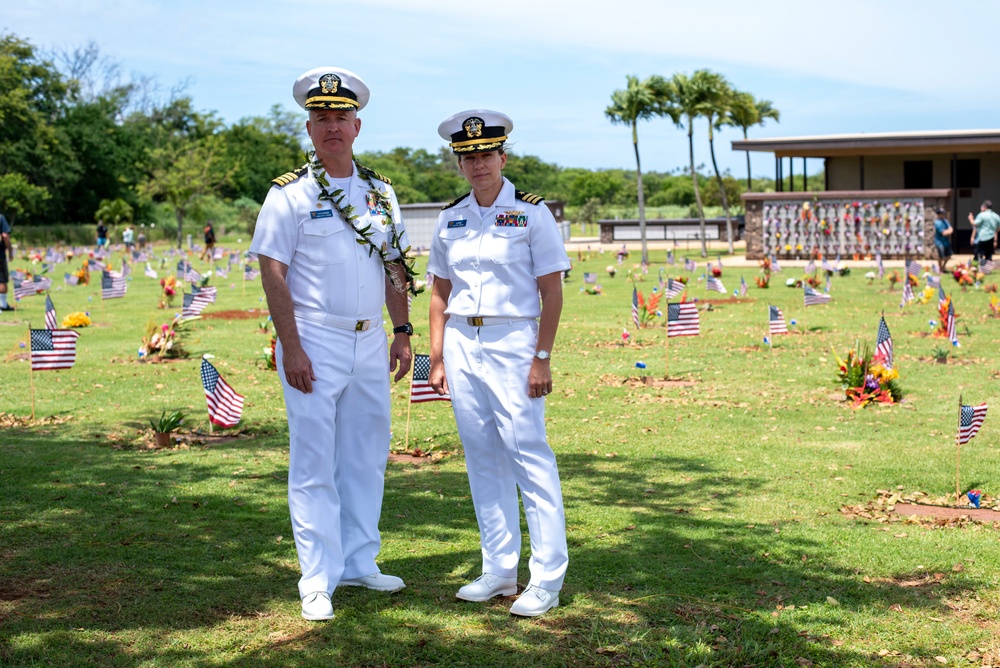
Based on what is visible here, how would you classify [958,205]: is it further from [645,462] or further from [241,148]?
[241,148]

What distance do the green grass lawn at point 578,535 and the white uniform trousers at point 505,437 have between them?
318 mm

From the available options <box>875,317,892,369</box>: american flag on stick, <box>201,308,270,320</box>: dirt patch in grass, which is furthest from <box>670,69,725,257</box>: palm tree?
<box>875,317,892,369</box>: american flag on stick

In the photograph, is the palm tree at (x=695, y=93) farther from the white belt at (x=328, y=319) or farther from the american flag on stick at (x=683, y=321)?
the white belt at (x=328, y=319)

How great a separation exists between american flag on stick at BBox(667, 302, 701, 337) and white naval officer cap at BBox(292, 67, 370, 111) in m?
7.72

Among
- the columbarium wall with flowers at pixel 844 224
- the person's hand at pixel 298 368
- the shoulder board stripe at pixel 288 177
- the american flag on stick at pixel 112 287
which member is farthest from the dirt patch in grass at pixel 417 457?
the columbarium wall with flowers at pixel 844 224

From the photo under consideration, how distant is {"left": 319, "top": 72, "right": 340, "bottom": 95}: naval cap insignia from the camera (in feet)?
15.6

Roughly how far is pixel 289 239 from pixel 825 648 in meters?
2.75

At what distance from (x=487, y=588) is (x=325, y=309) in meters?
1.42

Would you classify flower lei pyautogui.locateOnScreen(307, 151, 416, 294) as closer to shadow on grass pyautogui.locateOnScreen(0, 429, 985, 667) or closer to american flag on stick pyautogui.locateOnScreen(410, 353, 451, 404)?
shadow on grass pyautogui.locateOnScreen(0, 429, 985, 667)

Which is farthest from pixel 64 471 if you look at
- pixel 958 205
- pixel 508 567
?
pixel 958 205

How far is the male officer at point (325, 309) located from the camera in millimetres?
4762

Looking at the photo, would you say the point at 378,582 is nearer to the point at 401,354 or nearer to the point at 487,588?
the point at 487,588

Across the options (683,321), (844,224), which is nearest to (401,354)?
(683,321)

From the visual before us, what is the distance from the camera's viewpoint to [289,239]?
4777 millimetres
